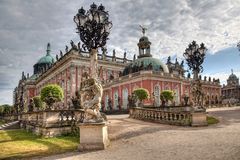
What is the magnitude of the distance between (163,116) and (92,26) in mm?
10811

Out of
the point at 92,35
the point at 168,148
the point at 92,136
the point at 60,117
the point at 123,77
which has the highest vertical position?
the point at 123,77

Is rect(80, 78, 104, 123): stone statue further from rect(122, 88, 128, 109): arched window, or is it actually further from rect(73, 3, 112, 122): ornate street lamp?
rect(122, 88, 128, 109): arched window

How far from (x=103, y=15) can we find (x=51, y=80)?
198 feet

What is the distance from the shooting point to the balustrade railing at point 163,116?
18.2 metres

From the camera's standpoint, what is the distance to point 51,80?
69688 mm

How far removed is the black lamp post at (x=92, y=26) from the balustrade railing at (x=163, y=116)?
9159 mm

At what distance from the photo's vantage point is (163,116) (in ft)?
66.1

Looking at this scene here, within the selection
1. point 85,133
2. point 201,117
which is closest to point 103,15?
point 85,133

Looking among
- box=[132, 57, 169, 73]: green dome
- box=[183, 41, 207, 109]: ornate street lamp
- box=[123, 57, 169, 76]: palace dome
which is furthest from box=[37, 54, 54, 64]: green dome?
box=[183, 41, 207, 109]: ornate street lamp

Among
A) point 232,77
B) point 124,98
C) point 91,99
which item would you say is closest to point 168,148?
point 91,99

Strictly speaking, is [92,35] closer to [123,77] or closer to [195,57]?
[195,57]

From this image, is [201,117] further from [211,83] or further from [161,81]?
[211,83]

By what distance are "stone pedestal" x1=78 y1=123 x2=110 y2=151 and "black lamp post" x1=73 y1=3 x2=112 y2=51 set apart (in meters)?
3.79

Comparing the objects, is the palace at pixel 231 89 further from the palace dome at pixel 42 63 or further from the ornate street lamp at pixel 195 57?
the ornate street lamp at pixel 195 57
